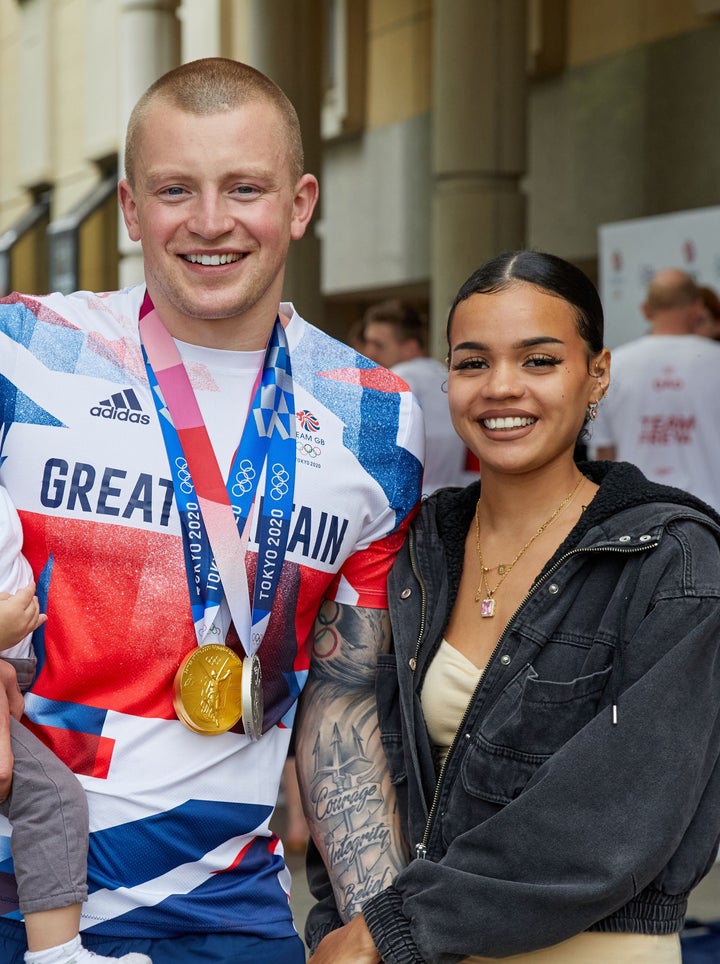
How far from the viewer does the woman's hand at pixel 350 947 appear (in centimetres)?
213

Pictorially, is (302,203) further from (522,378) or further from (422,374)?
(422,374)

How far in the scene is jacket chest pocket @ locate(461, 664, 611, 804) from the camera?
2105 millimetres

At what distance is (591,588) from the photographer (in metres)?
2.17

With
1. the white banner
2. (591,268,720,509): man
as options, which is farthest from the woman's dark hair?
the white banner

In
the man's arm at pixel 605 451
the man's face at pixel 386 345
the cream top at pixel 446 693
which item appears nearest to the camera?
the cream top at pixel 446 693

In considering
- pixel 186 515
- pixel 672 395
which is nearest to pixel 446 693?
pixel 186 515

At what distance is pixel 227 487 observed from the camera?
221 cm

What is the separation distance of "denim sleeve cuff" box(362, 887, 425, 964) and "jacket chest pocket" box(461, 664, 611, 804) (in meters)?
0.21

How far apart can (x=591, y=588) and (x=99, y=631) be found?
0.79 meters

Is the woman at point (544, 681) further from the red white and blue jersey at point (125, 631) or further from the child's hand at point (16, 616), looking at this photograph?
the child's hand at point (16, 616)

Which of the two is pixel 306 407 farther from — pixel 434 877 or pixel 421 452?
pixel 434 877

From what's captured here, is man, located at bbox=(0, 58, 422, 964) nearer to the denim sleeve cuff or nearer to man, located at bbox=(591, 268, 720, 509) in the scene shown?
the denim sleeve cuff

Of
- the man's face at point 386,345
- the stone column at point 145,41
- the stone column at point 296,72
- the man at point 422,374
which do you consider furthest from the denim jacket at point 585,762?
the stone column at point 145,41

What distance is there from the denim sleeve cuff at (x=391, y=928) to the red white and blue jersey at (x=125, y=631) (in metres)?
0.20
